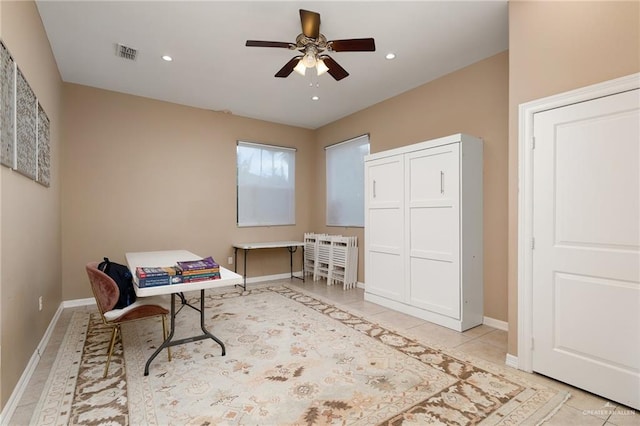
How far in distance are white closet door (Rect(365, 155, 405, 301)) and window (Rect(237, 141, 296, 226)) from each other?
82.0 inches

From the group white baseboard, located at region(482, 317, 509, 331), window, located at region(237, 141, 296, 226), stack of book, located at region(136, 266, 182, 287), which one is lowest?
white baseboard, located at region(482, 317, 509, 331)

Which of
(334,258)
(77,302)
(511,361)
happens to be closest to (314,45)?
(511,361)

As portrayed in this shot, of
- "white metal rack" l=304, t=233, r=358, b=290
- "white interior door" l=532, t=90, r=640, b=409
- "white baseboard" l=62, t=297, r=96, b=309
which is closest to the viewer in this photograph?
"white interior door" l=532, t=90, r=640, b=409

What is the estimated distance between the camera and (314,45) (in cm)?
272

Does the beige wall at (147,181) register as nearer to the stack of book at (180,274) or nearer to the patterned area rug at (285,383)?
the patterned area rug at (285,383)

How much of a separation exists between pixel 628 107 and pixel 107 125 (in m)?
5.53

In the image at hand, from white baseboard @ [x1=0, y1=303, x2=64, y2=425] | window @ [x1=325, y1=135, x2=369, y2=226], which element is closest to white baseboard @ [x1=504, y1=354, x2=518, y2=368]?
window @ [x1=325, y1=135, x2=369, y2=226]

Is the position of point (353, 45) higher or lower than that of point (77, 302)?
higher

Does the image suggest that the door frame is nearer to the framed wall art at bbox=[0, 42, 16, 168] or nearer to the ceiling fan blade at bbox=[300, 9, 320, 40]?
the ceiling fan blade at bbox=[300, 9, 320, 40]

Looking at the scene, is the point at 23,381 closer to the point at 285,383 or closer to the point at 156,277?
the point at 156,277

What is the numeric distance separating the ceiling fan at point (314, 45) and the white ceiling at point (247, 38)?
226mm

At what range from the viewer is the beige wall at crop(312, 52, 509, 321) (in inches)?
131

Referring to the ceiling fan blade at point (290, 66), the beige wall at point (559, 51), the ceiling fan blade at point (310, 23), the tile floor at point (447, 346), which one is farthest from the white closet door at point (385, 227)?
the ceiling fan blade at point (310, 23)

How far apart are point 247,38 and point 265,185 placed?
2.96 metres
